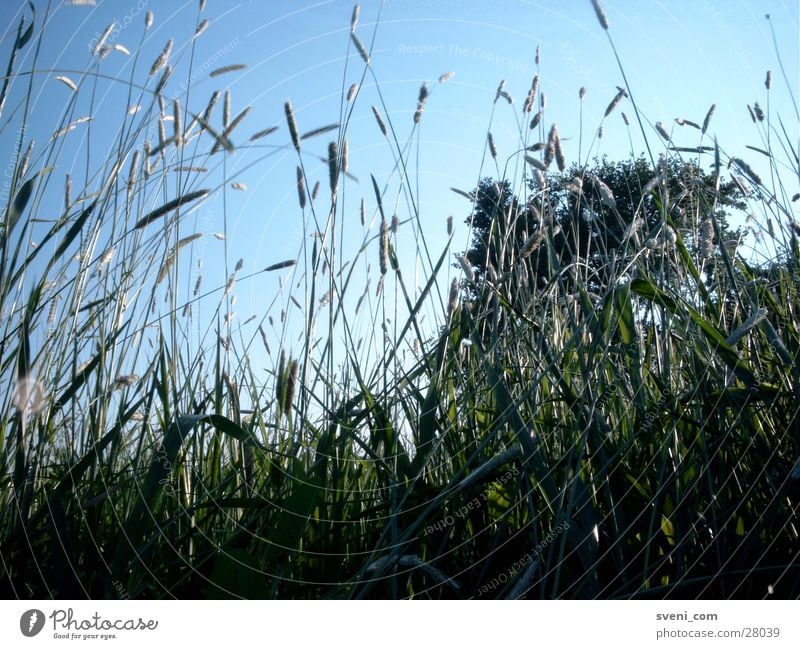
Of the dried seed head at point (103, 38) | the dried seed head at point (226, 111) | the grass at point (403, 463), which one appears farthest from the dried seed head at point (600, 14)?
the dried seed head at point (103, 38)

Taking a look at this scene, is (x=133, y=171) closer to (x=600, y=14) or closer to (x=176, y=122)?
(x=176, y=122)

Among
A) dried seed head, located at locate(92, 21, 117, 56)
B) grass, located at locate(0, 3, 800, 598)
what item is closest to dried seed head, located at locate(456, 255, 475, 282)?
grass, located at locate(0, 3, 800, 598)

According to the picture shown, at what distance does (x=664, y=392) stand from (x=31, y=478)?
1.05 m

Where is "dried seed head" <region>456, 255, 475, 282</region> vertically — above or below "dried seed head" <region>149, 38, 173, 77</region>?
below

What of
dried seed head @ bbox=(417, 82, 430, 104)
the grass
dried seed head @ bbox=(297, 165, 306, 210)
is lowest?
the grass

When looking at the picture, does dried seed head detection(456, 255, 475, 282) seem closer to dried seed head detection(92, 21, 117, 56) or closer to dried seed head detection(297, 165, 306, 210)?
dried seed head detection(297, 165, 306, 210)

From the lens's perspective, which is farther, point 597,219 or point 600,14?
point 597,219

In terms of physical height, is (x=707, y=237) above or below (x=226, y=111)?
below

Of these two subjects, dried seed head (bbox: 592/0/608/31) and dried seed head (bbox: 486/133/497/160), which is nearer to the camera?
dried seed head (bbox: 592/0/608/31)

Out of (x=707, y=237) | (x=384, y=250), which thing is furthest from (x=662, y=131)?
(x=384, y=250)

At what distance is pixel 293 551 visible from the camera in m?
1.03
